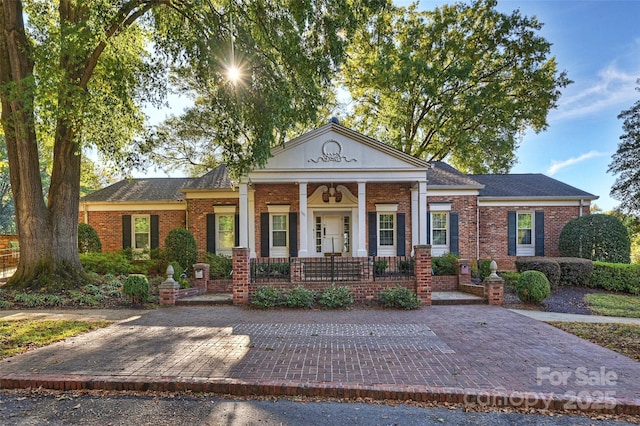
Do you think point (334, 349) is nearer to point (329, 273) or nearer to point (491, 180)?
point (329, 273)

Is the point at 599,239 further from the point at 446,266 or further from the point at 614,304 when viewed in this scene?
the point at 446,266

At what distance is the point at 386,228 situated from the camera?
15336mm

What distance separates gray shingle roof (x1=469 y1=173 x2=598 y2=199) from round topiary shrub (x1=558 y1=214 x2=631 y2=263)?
2.16 metres

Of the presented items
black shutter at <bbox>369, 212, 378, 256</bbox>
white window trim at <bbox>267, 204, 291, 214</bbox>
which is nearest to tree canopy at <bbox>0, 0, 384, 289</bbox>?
white window trim at <bbox>267, 204, 291, 214</bbox>

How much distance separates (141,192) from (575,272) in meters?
19.0

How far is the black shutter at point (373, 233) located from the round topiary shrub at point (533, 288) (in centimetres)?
656

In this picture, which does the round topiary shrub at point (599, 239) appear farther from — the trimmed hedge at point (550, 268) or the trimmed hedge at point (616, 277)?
the trimmed hedge at point (550, 268)

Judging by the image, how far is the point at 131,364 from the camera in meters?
4.60

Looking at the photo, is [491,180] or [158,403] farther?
[491,180]

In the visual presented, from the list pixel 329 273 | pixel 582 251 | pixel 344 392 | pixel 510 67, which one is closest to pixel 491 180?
pixel 582 251

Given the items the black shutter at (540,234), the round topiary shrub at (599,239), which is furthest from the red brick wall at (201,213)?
the round topiary shrub at (599,239)

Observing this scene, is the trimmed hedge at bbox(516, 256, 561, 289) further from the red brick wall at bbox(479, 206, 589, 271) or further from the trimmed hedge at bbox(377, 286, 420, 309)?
the trimmed hedge at bbox(377, 286, 420, 309)

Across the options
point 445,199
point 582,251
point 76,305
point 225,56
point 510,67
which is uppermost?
point 510,67

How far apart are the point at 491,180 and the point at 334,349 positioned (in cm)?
1548
